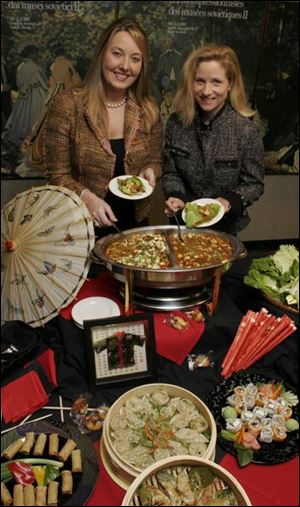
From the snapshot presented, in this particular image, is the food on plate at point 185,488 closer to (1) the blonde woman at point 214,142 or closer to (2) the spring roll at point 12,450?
(2) the spring roll at point 12,450

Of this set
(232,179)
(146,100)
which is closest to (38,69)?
(146,100)

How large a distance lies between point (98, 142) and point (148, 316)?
3.43 ft

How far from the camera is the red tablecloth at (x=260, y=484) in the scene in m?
0.93

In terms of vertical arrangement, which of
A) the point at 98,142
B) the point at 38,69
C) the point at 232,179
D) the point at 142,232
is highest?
the point at 38,69

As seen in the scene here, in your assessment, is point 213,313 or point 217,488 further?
point 213,313

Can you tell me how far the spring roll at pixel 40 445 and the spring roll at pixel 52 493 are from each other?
9 cm

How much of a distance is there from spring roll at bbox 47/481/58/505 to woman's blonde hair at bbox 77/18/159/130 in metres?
1.54

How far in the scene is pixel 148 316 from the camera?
50.5 inches

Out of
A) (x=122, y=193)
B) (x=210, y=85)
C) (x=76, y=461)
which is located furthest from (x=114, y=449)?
(x=210, y=85)

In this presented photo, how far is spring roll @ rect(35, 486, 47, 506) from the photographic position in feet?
2.93

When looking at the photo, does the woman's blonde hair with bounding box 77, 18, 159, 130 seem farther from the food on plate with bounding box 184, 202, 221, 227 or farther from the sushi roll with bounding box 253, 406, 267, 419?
the sushi roll with bounding box 253, 406, 267, 419

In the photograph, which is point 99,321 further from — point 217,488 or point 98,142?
point 98,142

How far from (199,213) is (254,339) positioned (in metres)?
0.66

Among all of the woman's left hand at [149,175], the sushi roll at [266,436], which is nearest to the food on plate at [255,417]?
the sushi roll at [266,436]
